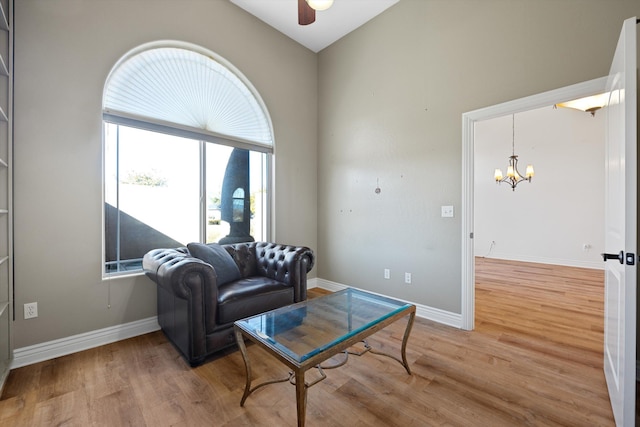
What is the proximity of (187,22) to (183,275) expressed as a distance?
2.58 m

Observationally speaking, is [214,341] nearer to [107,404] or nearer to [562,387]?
[107,404]

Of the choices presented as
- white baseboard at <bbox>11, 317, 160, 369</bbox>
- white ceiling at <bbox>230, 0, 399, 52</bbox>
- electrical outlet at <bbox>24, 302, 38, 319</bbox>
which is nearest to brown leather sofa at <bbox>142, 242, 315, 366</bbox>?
white baseboard at <bbox>11, 317, 160, 369</bbox>

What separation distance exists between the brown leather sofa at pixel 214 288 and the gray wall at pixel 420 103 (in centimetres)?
118

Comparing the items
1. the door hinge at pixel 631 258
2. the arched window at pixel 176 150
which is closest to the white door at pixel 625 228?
the door hinge at pixel 631 258

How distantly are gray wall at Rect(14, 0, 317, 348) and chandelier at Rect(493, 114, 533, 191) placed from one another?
6.08 meters

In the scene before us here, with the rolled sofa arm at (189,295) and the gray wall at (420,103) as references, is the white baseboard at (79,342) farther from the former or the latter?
the gray wall at (420,103)

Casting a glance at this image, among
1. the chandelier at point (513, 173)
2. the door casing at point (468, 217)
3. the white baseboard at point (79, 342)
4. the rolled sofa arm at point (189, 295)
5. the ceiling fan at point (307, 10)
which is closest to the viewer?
the ceiling fan at point (307, 10)

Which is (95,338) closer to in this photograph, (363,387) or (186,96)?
(363,387)

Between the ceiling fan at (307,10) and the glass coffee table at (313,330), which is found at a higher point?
the ceiling fan at (307,10)

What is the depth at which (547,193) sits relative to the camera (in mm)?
5715

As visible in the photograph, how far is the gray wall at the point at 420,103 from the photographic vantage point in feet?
7.20

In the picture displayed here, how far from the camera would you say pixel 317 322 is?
5.73 ft

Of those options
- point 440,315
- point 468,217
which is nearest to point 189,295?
point 440,315

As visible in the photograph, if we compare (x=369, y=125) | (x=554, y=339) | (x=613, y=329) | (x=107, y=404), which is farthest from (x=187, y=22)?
(x=554, y=339)
